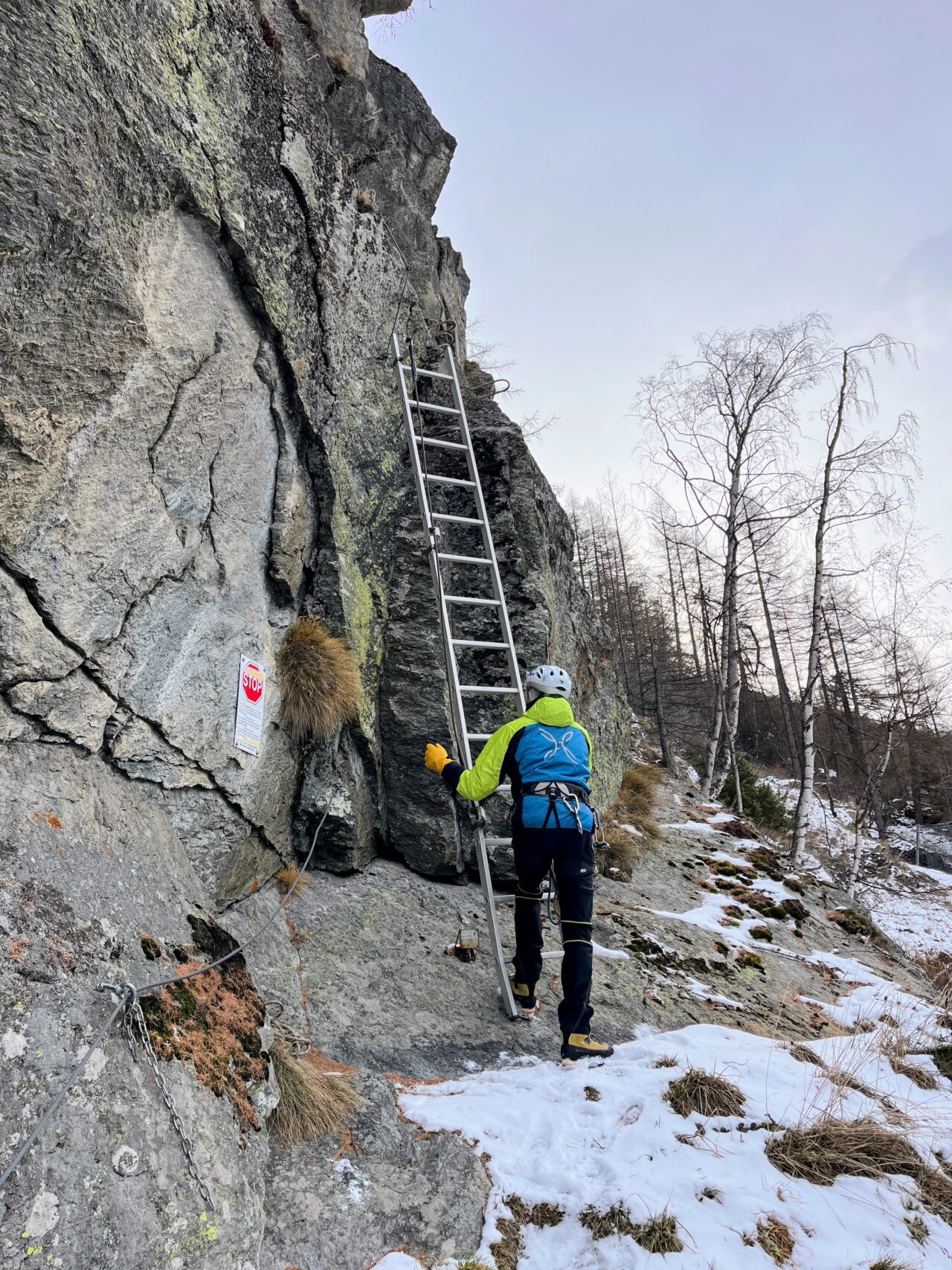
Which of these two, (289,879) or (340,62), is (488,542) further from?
(340,62)

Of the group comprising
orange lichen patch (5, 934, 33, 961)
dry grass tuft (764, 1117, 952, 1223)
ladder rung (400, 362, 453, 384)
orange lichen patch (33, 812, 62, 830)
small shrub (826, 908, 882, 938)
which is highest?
ladder rung (400, 362, 453, 384)

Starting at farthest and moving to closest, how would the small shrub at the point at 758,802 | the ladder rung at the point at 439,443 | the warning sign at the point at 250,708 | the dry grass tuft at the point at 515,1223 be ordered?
the small shrub at the point at 758,802 < the ladder rung at the point at 439,443 < the warning sign at the point at 250,708 < the dry grass tuft at the point at 515,1223

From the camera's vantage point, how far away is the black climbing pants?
4.33 m

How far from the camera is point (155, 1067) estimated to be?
109 inches

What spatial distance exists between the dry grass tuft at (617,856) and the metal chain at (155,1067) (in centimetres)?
564

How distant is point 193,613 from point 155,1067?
266 centimetres

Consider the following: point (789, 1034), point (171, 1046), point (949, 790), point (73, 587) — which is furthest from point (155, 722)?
point (949, 790)

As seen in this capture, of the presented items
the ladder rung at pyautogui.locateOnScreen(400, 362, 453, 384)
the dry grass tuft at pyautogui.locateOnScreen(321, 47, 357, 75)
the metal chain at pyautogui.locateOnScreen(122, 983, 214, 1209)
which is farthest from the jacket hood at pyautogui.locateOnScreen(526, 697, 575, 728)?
the dry grass tuft at pyautogui.locateOnScreen(321, 47, 357, 75)

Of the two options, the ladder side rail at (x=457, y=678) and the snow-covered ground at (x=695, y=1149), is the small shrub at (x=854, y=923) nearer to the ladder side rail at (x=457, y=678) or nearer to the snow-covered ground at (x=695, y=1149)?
the snow-covered ground at (x=695, y=1149)

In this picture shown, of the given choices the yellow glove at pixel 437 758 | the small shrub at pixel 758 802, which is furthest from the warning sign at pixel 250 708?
the small shrub at pixel 758 802

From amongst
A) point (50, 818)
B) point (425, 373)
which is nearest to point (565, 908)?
point (50, 818)

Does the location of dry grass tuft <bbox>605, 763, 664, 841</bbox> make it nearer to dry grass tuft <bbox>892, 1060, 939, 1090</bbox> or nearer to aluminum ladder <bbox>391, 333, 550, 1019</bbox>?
aluminum ladder <bbox>391, 333, 550, 1019</bbox>

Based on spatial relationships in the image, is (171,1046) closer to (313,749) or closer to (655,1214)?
(655,1214)

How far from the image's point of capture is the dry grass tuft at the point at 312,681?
5434 millimetres
